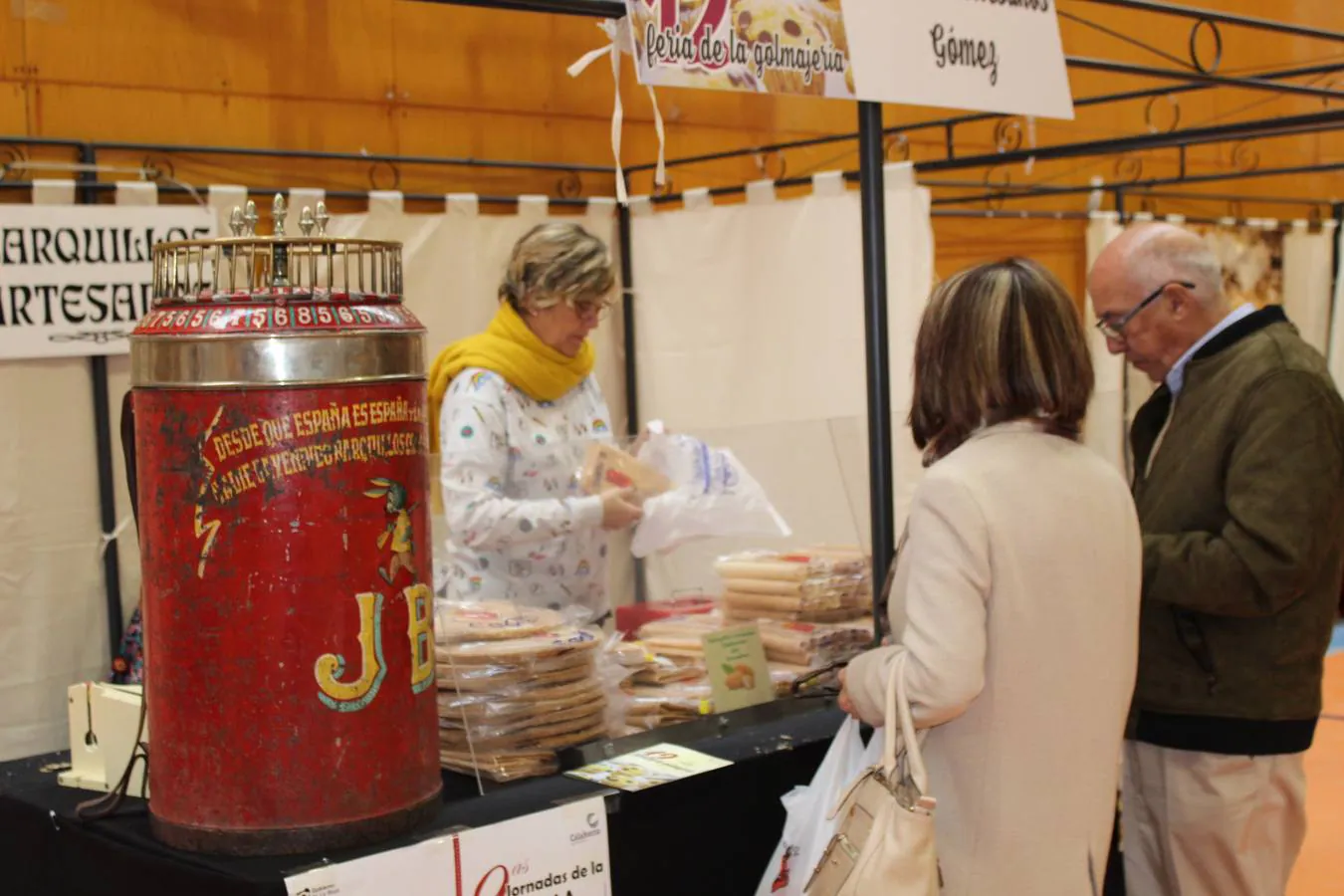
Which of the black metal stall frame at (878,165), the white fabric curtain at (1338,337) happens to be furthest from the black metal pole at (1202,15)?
the white fabric curtain at (1338,337)

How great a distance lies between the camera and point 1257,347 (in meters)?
2.21

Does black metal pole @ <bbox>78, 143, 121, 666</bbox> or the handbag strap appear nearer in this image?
the handbag strap

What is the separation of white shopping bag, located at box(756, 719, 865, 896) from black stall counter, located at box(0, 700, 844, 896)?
0.10m

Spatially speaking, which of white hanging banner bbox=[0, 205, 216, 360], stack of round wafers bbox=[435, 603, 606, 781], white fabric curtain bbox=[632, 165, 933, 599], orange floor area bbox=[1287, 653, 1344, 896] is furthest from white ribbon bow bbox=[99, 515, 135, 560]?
orange floor area bbox=[1287, 653, 1344, 896]

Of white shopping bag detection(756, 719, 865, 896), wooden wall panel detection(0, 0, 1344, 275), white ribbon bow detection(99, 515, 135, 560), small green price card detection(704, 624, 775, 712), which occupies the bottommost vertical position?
white shopping bag detection(756, 719, 865, 896)

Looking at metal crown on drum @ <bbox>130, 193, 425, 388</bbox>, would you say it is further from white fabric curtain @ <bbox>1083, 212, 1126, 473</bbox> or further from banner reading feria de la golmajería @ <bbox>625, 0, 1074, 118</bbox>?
white fabric curtain @ <bbox>1083, 212, 1126, 473</bbox>

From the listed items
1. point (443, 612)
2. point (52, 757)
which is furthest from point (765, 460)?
point (52, 757)

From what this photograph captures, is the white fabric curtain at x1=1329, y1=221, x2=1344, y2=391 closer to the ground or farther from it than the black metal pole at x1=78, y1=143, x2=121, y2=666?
farther from it

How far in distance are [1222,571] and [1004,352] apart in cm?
66

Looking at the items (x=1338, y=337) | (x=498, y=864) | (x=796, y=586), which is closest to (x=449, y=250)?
(x=796, y=586)

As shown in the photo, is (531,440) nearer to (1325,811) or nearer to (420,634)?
(420,634)

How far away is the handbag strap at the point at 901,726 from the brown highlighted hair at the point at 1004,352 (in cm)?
30

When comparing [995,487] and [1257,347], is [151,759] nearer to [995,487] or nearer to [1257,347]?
[995,487]

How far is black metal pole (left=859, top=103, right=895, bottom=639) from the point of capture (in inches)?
83.7
